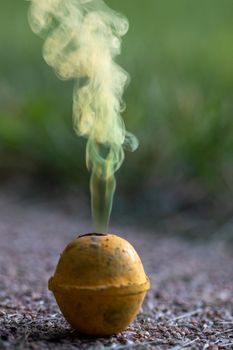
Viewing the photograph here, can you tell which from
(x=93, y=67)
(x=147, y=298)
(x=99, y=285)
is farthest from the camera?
(x=147, y=298)

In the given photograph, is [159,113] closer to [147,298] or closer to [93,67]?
[147,298]

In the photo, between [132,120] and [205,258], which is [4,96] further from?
[205,258]

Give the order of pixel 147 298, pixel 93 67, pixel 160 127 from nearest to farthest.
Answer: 1. pixel 93 67
2. pixel 147 298
3. pixel 160 127

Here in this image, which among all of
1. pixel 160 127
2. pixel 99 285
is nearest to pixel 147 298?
pixel 99 285

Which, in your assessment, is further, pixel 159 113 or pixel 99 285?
pixel 159 113

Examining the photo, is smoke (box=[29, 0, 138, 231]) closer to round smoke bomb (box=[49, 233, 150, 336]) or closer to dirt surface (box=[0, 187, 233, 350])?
round smoke bomb (box=[49, 233, 150, 336])

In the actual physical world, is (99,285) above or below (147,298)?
below

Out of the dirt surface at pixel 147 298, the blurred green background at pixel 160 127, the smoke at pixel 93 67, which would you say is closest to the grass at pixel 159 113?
the blurred green background at pixel 160 127
